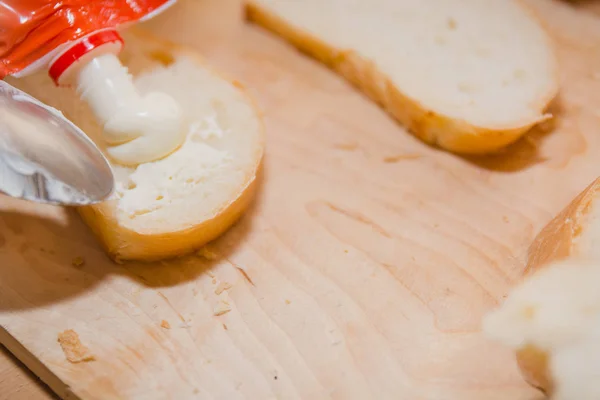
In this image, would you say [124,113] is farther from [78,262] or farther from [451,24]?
[451,24]

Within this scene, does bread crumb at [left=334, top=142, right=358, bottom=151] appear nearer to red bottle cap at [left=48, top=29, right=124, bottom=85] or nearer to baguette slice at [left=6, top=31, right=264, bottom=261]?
baguette slice at [left=6, top=31, right=264, bottom=261]

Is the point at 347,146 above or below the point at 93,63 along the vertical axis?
below

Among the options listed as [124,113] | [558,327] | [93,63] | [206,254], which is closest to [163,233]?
[206,254]

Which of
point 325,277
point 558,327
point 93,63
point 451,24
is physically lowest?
point 325,277

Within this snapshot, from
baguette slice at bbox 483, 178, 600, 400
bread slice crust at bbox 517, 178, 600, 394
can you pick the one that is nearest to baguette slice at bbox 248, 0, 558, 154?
bread slice crust at bbox 517, 178, 600, 394

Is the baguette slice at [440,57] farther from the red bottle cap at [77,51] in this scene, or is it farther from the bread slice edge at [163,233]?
the red bottle cap at [77,51]

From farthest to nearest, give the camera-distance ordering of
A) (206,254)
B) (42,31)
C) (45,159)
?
1. (206,254)
2. (42,31)
3. (45,159)
